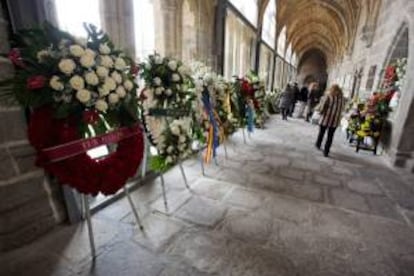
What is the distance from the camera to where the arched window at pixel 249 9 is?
6690 mm

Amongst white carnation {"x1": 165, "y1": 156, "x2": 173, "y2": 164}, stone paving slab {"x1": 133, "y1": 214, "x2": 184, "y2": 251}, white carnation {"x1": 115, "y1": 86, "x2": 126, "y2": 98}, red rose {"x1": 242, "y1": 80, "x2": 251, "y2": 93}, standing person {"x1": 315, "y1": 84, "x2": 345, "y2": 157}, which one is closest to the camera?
white carnation {"x1": 115, "y1": 86, "x2": 126, "y2": 98}

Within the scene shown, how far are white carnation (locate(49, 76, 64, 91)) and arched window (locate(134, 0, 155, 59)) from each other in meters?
1.86

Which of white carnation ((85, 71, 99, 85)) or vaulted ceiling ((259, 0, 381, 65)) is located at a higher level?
vaulted ceiling ((259, 0, 381, 65))

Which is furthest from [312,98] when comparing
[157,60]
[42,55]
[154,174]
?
[42,55]

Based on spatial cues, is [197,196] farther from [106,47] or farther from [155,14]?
[155,14]

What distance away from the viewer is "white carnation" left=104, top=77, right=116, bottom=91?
144 centimetres

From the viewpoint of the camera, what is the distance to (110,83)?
1.45m

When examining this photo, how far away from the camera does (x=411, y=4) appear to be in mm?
4223

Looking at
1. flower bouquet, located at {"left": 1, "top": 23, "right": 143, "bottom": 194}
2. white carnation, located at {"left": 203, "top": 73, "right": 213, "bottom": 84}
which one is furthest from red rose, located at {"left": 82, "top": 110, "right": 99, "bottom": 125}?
white carnation, located at {"left": 203, "top": 73, "right": 213, "bottom": 84}

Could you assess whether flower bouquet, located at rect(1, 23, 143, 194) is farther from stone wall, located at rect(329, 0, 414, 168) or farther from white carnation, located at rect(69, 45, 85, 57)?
stone wall, located at rect(329, 0, 414, 168)

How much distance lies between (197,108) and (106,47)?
1548mm

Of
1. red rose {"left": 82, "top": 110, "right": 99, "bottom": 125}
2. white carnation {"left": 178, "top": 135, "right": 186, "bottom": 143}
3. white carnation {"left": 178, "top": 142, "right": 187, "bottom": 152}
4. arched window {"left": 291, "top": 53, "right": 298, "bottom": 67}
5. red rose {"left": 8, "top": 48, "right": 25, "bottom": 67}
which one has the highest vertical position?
arched window {"left": 291, "top": 53, "right": 298, "bottom": 67}

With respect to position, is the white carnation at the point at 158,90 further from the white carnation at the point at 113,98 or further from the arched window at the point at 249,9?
the arched window at the point at 249,9

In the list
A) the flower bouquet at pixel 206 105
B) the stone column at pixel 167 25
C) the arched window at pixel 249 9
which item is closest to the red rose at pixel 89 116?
the flower bouquet at pixel 206 105
